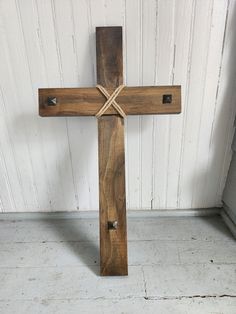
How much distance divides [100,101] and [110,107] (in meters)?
0.04

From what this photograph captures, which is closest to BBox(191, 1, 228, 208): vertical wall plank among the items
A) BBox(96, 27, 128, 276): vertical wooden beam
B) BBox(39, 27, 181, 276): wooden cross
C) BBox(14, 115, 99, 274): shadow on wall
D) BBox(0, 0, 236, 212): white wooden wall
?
BBox(0, 0, 236, 212): white wooden wall

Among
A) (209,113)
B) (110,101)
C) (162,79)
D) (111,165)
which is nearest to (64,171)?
(111,165)

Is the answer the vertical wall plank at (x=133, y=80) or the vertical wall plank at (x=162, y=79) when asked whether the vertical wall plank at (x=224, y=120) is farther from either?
the vertical wall plank at (x=133, y=80)

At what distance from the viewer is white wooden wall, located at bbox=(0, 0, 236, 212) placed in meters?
1.00

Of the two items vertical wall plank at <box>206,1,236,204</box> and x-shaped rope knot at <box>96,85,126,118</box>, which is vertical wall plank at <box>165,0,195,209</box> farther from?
x-shaped rope knot at <box>96,85,126,118</box>

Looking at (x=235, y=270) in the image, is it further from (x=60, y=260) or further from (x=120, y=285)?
(x=60, y=260)

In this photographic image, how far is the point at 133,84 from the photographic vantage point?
1093 mm

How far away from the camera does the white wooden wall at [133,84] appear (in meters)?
1.00

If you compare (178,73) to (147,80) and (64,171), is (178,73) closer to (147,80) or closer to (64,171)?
(147,80)

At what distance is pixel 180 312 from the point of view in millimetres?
922

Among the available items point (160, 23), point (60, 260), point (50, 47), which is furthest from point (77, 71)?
point (60, 260)

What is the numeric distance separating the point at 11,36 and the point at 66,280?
0.97 metres

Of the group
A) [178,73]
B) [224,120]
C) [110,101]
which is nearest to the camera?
[110,101]

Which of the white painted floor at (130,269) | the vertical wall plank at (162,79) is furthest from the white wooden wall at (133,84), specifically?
the white painted floor at (130,269)
